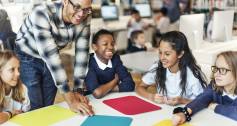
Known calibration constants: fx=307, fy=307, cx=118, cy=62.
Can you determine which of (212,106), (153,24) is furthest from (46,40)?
(153,24)

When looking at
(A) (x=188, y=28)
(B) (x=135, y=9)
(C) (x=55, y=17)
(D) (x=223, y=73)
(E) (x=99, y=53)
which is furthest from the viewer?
(B) (x=135, y=9)

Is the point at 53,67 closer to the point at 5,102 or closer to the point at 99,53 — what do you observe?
the point at 5,102

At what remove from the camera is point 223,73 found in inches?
57.7

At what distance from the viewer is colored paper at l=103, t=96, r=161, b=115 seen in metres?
1.49

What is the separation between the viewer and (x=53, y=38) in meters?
1.57

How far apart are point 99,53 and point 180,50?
0.52m

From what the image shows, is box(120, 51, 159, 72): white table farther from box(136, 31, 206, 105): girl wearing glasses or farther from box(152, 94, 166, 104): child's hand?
box(152, 94, 166, 104): child's hand

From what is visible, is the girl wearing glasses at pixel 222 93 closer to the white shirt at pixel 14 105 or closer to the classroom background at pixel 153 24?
the classroom background at pixel 153 24

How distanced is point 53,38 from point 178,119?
0.74m

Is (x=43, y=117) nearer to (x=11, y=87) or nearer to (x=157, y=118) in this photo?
(x=11, y=87)

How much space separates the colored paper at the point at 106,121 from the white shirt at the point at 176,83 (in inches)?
18.4

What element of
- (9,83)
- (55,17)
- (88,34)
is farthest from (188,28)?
(9,83)

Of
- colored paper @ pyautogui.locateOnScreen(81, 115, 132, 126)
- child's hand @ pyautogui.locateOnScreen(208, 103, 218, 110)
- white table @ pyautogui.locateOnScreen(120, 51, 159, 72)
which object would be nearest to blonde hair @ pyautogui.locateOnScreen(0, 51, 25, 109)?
colored paper @ pyautogui.locateOnScreen(81, 115, 132, 126)

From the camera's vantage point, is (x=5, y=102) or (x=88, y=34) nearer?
(x=5, y=102)
